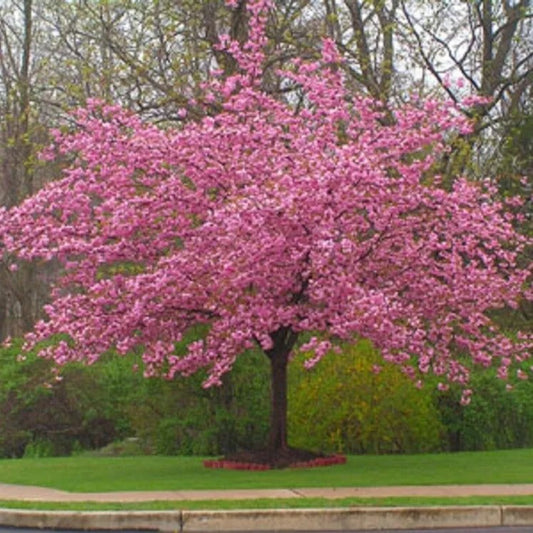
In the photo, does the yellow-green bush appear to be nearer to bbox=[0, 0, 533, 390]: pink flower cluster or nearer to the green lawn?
the green lawn

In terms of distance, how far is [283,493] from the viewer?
13289 mm

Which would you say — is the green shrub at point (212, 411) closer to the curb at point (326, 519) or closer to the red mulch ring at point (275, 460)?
the red mulch ring at point (275, 460)

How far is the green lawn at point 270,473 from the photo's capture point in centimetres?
1451

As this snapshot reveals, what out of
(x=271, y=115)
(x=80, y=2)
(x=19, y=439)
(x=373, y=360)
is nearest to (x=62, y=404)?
(x=19, y=439)

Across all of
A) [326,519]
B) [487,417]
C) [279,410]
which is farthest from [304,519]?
[487,417]

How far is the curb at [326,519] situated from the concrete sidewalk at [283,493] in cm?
106

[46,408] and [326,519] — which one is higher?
[46,408]

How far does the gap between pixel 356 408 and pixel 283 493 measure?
6428 mm

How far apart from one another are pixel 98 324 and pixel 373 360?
6.05 m

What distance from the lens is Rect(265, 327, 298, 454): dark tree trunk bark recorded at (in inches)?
661

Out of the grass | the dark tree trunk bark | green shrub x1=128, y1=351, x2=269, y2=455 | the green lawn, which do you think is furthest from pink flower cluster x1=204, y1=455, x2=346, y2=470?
the grass

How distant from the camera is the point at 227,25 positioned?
26.7m

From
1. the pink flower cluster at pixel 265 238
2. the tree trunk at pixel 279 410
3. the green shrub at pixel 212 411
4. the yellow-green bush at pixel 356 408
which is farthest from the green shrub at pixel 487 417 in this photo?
the tree trunk at pixel 279 410

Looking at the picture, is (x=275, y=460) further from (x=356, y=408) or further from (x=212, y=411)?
(x=212, y=411)
